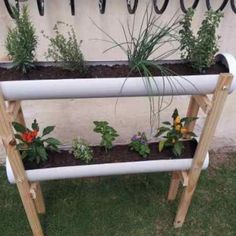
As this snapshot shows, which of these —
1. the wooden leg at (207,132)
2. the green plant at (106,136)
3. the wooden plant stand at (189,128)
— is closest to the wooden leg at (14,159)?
the wooden plant stand at (189,128)

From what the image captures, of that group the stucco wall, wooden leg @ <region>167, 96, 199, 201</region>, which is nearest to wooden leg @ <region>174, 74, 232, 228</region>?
wooden leg @ <region>167, 96, 199, 201</region>

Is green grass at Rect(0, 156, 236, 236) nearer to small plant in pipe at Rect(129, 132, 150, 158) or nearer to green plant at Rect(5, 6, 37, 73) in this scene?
small plant in pipe at Rect(129, 132, 150, 158)

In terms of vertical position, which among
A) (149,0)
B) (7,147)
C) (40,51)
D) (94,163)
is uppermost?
(149,0)

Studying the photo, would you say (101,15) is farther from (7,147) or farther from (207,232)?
(207,232)

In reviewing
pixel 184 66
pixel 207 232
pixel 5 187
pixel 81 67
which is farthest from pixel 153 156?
pixel 5 187

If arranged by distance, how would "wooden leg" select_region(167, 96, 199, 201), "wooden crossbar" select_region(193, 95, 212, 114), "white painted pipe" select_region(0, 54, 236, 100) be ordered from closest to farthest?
"white painted pipe" select_region(0, 54, 236, 100)
"wooden crossbar" select_region(193, 95, 212, 114)
"wooden leg" select_region(167, 96, 199, 201)

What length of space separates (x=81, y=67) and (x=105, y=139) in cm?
37

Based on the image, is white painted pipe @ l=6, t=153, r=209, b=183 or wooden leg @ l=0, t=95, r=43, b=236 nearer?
wooden leg @ l=0, t=95, r=43, b=236

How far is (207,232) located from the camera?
5.60ft

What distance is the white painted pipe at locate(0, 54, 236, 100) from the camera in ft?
3.36

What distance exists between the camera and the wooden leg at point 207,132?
3.67ft

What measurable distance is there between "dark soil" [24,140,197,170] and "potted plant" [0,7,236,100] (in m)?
0.35

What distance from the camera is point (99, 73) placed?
1.11 meters

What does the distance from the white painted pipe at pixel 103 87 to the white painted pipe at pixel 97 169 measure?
35 cm
